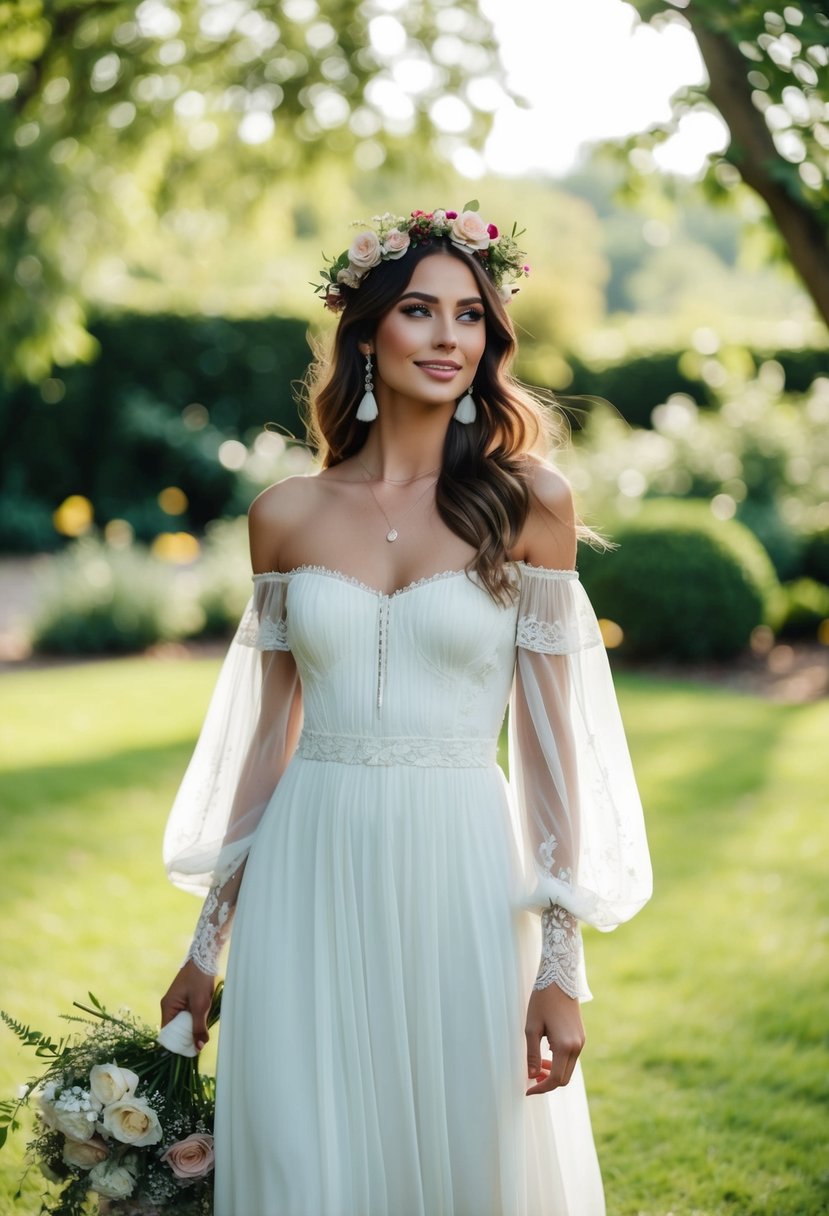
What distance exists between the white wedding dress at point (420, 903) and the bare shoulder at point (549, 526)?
0.14 feet

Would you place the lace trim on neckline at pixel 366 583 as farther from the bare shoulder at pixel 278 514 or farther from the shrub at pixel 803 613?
the shrub at pixel 803 613

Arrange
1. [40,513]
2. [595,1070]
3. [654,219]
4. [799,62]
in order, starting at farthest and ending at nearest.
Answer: [40,513] → [654,219] → [595,1070] → [799,62]

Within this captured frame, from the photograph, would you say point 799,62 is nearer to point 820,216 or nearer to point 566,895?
point 820,216

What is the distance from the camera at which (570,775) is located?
8.43ft

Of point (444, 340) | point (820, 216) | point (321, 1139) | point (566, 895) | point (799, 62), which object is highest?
point (799, 62)

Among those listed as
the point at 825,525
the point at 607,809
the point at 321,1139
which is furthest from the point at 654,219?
the point at 825,525

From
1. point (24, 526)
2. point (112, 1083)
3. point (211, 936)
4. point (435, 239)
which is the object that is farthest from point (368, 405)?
point (24, 526)

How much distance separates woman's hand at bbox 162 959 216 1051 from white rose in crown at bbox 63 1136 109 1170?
28 centimetres

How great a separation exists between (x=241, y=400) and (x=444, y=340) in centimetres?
1507

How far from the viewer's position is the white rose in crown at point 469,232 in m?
2.60

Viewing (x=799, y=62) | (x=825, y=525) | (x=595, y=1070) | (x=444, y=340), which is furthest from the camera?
(x=825, y=525)

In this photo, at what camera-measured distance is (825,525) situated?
41.7 ft

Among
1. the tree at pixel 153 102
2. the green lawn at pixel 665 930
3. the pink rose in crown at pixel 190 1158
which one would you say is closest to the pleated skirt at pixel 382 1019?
the pink rose in crown at pixel 190 1158

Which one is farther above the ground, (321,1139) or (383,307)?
(383,307)
